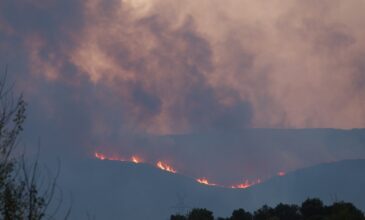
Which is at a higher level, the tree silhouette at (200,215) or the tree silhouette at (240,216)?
the tree silhouette at (240,216)

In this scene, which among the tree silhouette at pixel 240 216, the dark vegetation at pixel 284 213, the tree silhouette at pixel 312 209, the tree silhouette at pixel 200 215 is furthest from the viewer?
the tree silhouette at pixel 312 209

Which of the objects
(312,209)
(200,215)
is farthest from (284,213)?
(200,215)

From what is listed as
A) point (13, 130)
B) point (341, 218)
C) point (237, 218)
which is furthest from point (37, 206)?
point (237, 218)

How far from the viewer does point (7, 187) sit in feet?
40.8

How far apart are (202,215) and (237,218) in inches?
424

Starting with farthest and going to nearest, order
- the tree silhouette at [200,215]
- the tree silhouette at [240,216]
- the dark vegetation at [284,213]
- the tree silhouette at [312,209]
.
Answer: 1. the tree silhouette at [312,209]
2. the tree silhouette at [240,216]
3. the dark vegetation at [284,213]
4. the tree silhouette at [200,215]

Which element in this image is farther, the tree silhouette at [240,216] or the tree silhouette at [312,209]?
the tree silhouette at [312,209]

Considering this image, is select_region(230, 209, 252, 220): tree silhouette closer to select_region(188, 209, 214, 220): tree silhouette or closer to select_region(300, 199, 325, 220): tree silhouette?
select_region(300, 199, 325, 220): tree silhouette

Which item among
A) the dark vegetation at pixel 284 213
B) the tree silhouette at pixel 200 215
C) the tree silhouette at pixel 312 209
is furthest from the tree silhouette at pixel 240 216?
the tree silhouette at pixel 200 215

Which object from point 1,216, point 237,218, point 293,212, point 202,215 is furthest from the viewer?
point 293,212

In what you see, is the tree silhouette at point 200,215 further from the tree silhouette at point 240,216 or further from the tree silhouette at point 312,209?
the tree silhouette at point 312,209

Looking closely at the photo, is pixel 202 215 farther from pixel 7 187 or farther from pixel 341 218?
pixel 7 187

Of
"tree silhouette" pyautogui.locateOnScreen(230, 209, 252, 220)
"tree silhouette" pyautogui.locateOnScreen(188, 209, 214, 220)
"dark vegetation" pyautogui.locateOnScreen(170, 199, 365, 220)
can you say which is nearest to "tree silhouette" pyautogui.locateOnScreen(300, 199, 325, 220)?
"dark vegetation" pyautogui.locateOnScreen(170, 199, 365, 220)

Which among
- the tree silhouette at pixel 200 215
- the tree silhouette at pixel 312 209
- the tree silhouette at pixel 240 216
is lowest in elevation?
the tree silhouette at pixel 200 215
